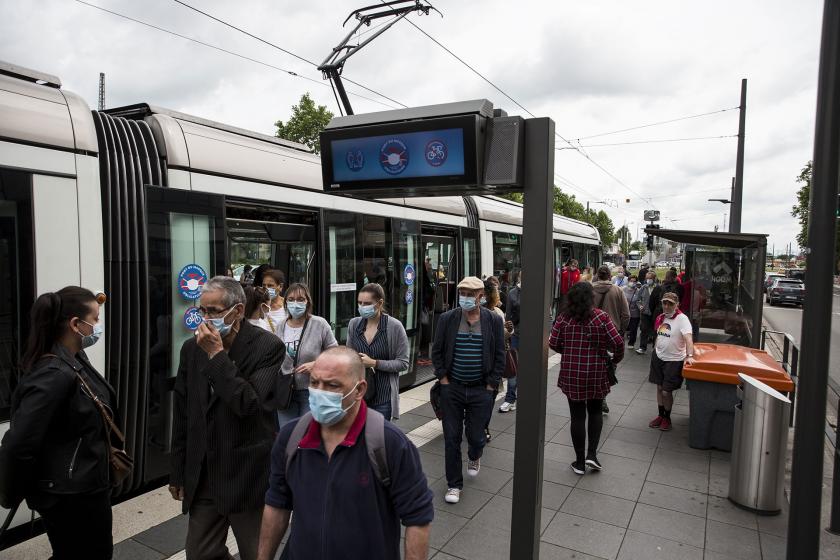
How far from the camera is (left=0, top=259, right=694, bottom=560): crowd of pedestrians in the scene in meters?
2.07

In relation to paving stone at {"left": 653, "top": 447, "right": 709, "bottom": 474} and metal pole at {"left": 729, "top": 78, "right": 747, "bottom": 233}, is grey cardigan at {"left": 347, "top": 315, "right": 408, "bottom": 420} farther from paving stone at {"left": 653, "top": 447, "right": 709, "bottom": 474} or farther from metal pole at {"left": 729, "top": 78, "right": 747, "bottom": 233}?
metal pole at {"left": 729, "top": 78, "right": 747, "bottom": 233}

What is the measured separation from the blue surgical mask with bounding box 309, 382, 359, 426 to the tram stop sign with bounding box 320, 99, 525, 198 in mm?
1430

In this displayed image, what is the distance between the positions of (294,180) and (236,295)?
130 inches

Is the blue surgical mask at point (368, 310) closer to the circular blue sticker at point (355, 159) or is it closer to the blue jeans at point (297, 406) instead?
the blue jeans at point (297, 406)

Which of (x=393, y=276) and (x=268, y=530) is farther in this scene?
(x=393, y=276)

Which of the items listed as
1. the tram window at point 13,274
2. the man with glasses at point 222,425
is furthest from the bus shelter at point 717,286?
the tram window at point 13,274

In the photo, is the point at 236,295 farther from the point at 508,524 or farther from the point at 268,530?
the point at 508,524

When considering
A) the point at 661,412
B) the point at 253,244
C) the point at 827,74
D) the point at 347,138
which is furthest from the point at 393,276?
the point at 827,74

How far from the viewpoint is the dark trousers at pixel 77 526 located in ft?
8.70

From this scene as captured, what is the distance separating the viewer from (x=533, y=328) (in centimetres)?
293

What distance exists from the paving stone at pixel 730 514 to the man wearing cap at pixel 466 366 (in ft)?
6.48

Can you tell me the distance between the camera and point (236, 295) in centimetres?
295

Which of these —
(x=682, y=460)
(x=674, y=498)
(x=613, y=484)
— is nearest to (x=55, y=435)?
(x=613, y=484)

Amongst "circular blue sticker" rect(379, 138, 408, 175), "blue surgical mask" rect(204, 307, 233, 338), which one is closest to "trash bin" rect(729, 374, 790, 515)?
"circular blue sticker" rect(379, 138, 408, 175)
